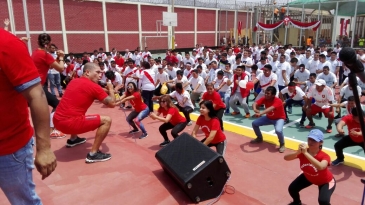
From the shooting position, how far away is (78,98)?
4.87m

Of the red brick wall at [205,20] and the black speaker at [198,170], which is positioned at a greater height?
the red brick wall at [205,20]

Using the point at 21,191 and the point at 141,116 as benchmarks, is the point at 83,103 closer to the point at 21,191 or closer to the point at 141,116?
the point at 141,116

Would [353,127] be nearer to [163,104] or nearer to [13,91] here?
[163,104]

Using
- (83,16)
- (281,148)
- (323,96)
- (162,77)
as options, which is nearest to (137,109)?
(281,148)

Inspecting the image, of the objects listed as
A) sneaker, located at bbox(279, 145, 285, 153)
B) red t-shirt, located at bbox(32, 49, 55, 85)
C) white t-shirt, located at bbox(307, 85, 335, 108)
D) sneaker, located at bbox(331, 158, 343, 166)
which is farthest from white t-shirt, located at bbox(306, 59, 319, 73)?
red t-shirt, located at bbox(32, 49, 55, 85)

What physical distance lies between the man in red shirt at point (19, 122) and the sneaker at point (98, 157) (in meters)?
2.65

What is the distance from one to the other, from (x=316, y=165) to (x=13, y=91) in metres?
3.26

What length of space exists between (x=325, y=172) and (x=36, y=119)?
132 inches

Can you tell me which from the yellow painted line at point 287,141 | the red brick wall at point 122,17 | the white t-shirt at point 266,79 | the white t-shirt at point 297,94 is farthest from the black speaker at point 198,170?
the red brick wall at point 122,17

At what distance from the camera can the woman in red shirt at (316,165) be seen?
353 cm

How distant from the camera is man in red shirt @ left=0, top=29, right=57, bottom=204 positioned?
1.73 metres

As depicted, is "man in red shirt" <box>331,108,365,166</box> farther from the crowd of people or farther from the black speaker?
the black speaker

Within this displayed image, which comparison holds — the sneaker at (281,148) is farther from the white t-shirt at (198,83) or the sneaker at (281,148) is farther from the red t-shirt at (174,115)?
the white t-shirt at (198,83)

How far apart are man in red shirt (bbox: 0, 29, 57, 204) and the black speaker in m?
1.90
